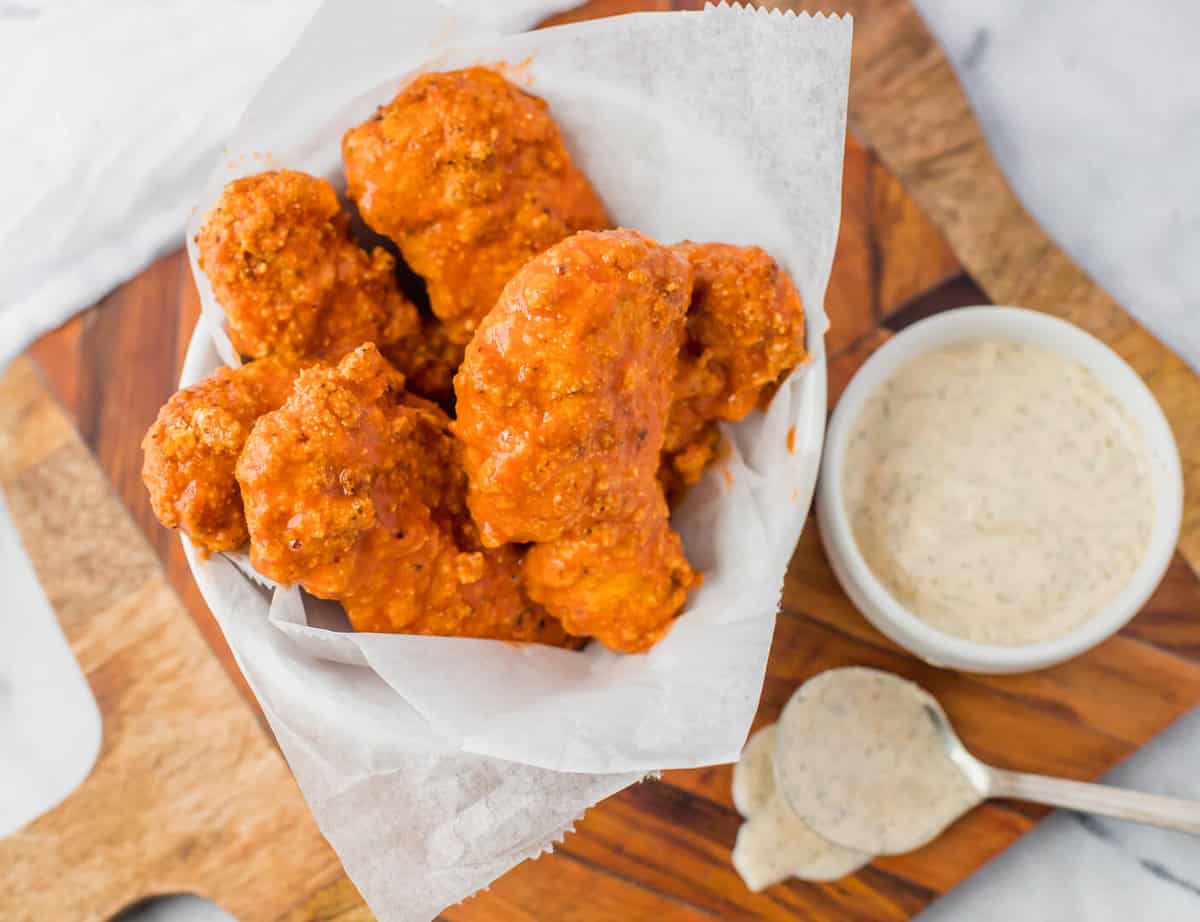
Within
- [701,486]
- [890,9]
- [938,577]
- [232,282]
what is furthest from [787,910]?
[890,9]

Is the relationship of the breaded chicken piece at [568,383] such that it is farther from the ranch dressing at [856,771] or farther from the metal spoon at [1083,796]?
the metal spoon at [1083,796]

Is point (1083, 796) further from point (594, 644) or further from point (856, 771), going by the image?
point (594, 644)

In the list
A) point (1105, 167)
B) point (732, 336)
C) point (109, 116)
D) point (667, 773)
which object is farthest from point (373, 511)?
point (1105, 167)

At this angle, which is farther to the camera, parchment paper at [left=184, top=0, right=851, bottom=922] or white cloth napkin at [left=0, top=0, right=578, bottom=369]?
white cloth napkin at [left=0, top=0, right=578, bottom=369]

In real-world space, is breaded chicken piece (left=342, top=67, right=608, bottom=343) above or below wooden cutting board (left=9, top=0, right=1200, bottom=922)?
above

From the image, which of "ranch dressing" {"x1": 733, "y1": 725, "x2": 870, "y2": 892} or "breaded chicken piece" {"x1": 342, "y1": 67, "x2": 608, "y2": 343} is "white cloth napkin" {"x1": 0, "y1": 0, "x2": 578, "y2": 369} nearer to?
"breaded chicken piece" {"x1": 342, "y1": 67, "x2": 608, "y2": 343}

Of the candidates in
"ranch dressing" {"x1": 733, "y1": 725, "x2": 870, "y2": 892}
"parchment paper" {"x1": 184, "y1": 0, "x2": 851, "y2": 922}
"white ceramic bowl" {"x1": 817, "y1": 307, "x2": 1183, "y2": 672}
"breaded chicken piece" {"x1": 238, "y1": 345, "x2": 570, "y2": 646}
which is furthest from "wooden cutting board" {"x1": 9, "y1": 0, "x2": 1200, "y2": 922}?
"breaded chicken piece" {"x1": 238, "y1": 345, "x2": 570, "y2": 646}

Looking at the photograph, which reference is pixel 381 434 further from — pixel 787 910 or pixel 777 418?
pixel 787 910
